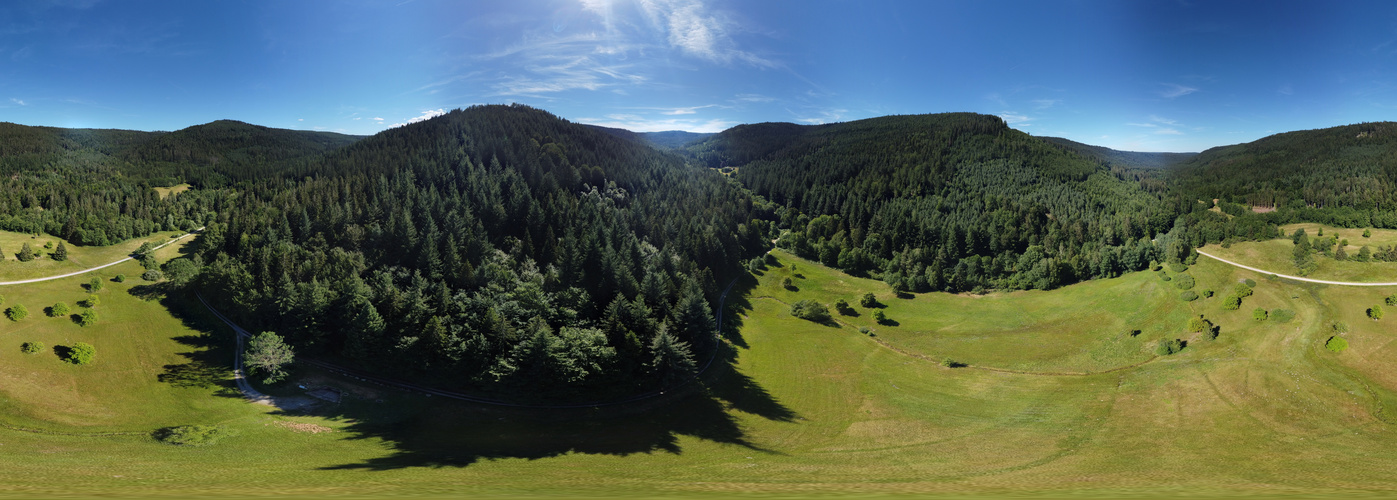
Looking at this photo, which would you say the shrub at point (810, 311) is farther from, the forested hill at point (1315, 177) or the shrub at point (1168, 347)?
the forested hill at point (1315, 177)

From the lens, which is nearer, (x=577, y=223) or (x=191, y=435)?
(x=191, y=435)

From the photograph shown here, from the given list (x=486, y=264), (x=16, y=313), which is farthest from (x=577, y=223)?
(x=16, y=313)

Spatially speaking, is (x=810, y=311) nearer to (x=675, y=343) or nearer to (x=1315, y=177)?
(x=675, y=343)

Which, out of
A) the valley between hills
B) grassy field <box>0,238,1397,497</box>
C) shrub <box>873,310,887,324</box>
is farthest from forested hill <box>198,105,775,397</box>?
shrub <box>873,310,887,324</box>

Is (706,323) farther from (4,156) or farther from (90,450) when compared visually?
(4,156)

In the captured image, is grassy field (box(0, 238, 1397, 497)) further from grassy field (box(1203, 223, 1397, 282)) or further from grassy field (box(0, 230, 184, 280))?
grassy field (box(0, 230, 184, 280))

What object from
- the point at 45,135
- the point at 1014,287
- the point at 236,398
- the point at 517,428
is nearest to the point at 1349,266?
the point at 1014,287

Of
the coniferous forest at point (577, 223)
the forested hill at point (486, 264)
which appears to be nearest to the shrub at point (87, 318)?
the forested hill at point (486, 264)
